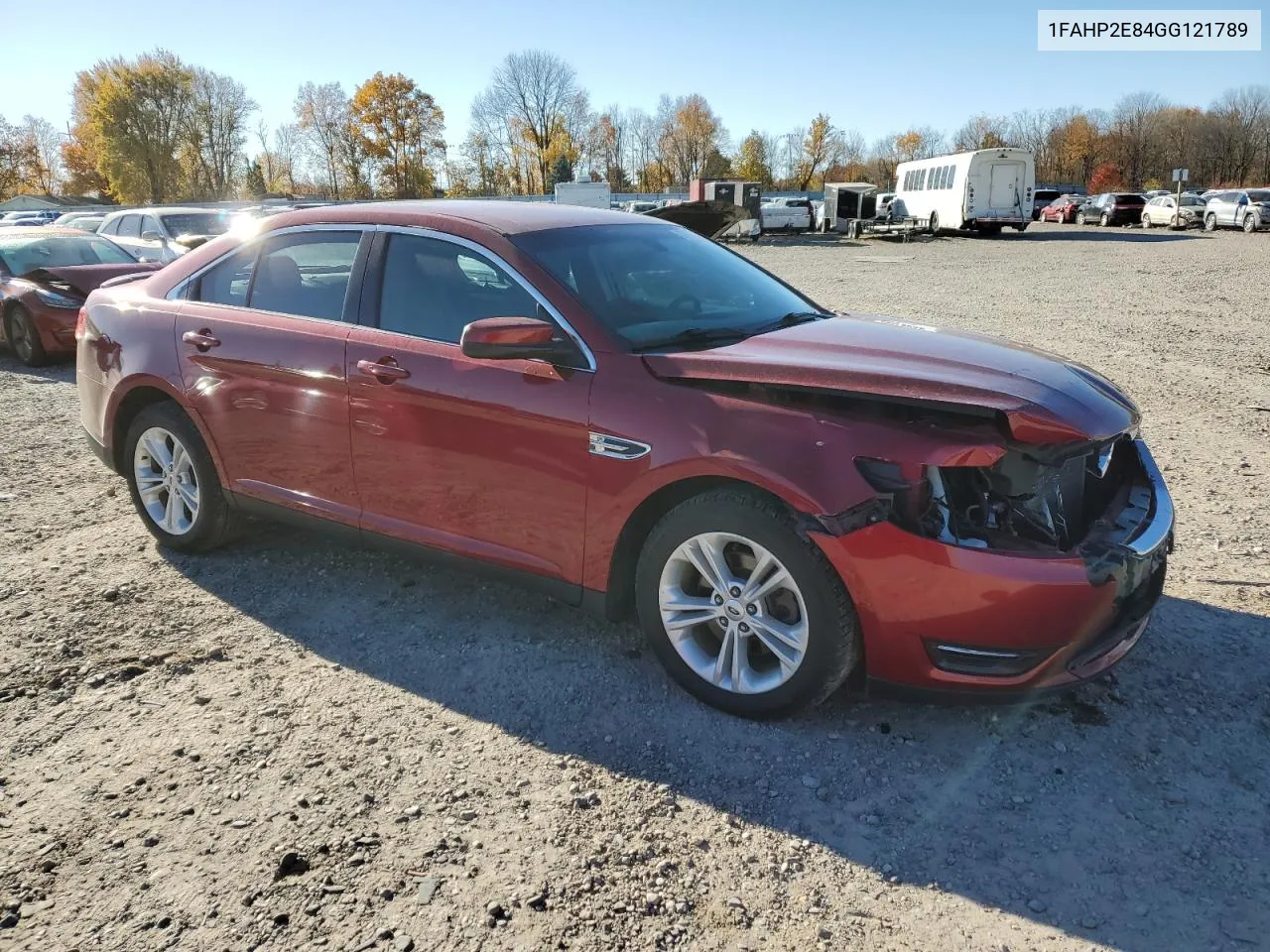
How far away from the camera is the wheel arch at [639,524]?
3.00 metres

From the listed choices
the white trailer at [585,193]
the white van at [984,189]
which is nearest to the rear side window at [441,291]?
the white van at [984,189]

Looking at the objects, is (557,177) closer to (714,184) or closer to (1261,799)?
(714,184)

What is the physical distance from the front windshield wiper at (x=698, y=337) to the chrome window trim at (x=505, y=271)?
19 centimetres

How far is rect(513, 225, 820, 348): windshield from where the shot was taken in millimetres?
3467

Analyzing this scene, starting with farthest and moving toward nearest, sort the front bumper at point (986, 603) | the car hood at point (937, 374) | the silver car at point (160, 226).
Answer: the silver car at point (160, 226) < the car hood at point (937, 374) < the front bumper at point (986, 603)

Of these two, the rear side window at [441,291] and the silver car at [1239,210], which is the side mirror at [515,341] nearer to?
the rear side window at [441,291]

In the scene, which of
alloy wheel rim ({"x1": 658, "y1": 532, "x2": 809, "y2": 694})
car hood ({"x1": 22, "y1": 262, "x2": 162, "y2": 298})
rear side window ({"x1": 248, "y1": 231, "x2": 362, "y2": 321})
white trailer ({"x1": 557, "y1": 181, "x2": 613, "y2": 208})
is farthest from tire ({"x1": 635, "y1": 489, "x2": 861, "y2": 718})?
white trailer ({"x1": 557, "y1": 181, "x2": 613, "y2": 208})

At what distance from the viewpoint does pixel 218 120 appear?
279 ft

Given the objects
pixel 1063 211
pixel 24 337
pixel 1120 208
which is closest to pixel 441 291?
pixel 24 337

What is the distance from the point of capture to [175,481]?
4570 mm

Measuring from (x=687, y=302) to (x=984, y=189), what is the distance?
34.8 meters

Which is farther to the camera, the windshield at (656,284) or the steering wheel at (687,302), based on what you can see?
the steering wheel at (687,302)

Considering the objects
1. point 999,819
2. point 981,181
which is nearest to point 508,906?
point 999,819

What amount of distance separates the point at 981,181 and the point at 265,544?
34916mm
